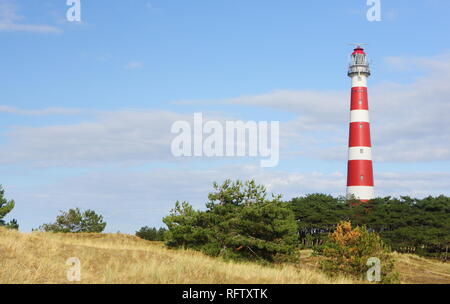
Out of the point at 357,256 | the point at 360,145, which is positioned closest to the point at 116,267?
the point at 357,256

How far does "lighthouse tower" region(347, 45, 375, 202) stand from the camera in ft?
182

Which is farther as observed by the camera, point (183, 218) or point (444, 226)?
point (444, 226)

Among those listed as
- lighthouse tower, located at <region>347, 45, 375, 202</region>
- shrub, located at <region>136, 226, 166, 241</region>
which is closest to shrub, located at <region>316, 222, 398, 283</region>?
lighthouse tower, located at <region>347, 45, 375, 202</region>

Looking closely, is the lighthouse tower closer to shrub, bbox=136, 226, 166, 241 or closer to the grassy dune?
shrub, bbox=136, 226, 166, 241

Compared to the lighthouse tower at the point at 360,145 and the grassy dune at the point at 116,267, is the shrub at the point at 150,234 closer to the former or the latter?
the lighthouse tower at the point at 360,145

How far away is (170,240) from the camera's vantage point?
30.8 metres

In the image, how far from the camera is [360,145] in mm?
55750

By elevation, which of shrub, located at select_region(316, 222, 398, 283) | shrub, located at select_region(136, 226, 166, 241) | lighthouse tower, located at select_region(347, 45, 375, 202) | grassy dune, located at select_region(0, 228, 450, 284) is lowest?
shrub, located at select_region(136, 226, 166, 241)

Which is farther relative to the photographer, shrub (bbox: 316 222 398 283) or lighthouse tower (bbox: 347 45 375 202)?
lighthouse tower (bbox: 347 45 375 202)

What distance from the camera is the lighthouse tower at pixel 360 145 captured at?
2189 inches

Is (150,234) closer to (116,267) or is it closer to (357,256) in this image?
(357,256)
